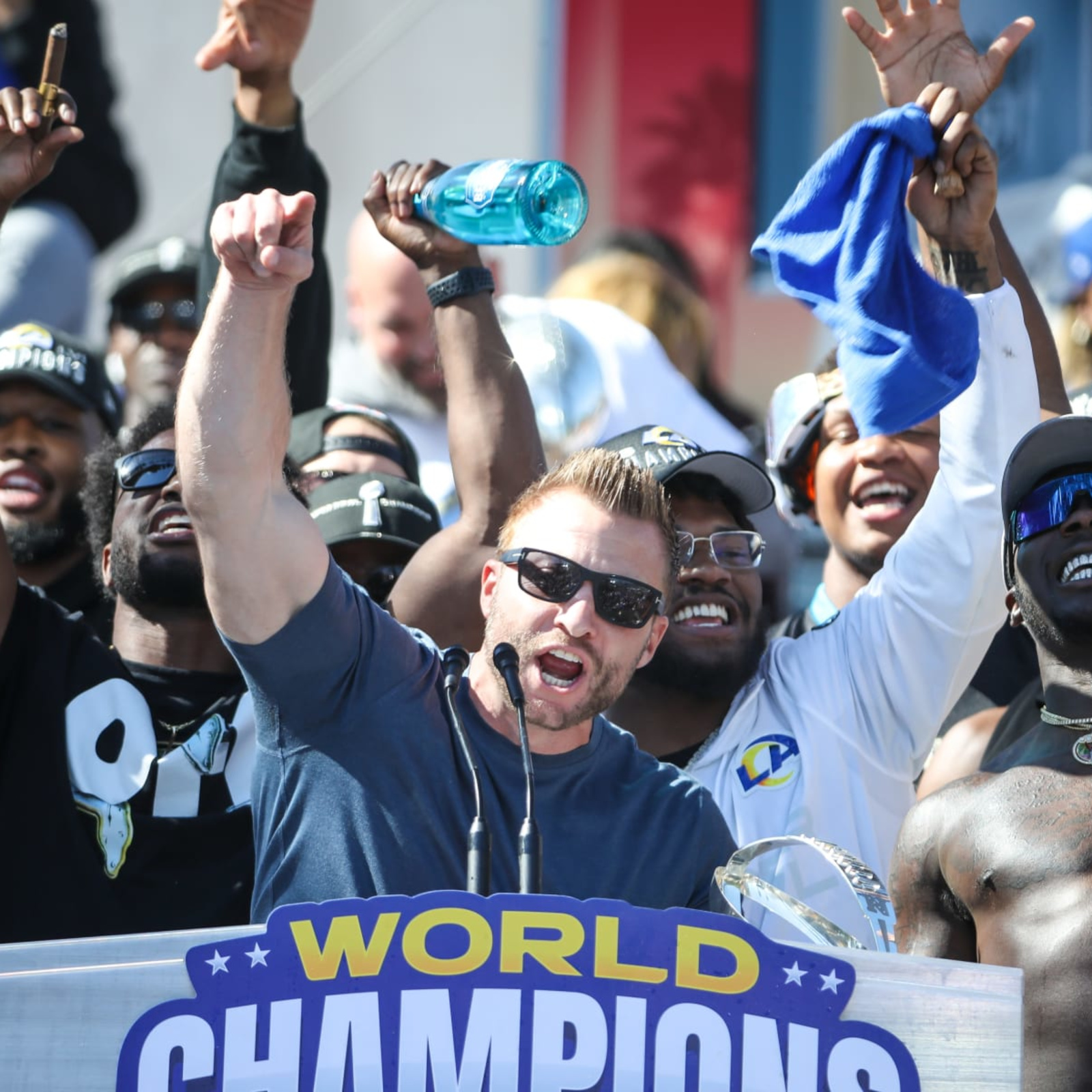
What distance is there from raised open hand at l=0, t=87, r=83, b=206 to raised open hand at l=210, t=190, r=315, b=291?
1.22m

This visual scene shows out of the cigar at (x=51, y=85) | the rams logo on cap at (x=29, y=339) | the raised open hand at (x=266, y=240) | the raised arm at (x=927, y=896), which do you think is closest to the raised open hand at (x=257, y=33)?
the cigar at (x=51, y=85)

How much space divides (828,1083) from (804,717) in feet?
5.15

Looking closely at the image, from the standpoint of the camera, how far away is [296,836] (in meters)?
2.67

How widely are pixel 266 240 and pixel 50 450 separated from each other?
2217 millimetres

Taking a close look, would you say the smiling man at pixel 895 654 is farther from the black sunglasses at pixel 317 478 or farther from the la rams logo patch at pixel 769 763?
the black sunglasses at pixel 317 478

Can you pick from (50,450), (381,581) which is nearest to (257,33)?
(50,450)

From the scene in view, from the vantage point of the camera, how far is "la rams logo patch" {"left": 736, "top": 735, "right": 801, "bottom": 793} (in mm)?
3535

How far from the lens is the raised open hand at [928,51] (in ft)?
11.9

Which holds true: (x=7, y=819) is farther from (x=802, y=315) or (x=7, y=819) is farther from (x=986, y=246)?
(x=802, y=315)

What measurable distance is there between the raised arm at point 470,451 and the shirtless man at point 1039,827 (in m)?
0.91

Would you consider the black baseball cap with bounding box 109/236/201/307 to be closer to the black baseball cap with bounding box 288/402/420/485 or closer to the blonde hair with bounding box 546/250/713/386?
the black baseball cap with bounding box 288/402/420/485

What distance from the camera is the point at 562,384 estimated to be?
515cm

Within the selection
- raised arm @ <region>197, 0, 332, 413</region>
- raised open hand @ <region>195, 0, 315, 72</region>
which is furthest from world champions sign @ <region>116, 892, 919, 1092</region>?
raised open hand @ <region>195, 0, 315, 72</region>

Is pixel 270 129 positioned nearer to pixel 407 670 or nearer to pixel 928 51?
pixel 928 51
